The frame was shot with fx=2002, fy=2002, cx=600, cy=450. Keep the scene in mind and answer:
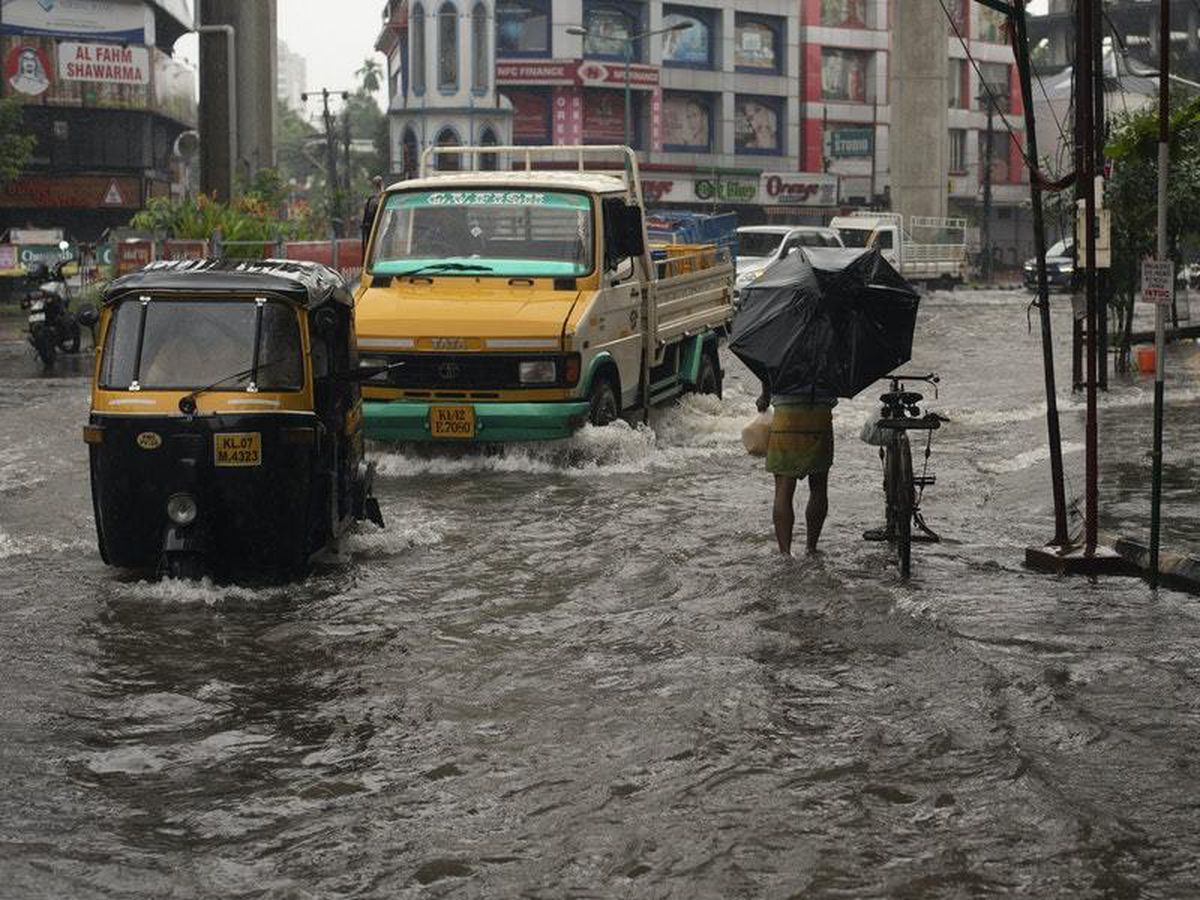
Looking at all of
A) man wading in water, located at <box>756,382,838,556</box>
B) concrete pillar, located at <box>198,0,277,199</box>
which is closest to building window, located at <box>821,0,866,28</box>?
Result: concrete pillar, located at <box>198,0,277,199</box>

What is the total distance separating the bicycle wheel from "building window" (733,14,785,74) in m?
72.2

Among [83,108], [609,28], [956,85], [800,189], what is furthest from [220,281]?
[956,85]

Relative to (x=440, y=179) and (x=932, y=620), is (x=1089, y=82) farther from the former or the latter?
(x=440, y=179)

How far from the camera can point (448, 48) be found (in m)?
74.6

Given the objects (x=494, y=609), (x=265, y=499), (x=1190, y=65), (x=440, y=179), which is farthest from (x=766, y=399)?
(x=1190, y=65)

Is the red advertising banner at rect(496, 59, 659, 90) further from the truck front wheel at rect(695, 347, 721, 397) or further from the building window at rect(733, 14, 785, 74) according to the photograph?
the truck front wheel at rect(695, 347, 721, 397)

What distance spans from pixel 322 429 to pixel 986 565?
387 centimetres

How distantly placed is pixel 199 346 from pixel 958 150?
81822 millimetres

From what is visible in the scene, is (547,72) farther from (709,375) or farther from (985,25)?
(709,375)

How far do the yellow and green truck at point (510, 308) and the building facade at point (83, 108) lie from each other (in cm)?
4428

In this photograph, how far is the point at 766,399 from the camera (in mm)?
11719

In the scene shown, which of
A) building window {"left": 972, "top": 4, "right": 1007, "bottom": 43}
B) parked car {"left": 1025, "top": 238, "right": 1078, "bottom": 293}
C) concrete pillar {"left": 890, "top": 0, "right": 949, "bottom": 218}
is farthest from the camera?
building window {"left": 972, "top": 4, "right": 1007, "bottom": 43}

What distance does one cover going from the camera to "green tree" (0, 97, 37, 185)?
5284cm

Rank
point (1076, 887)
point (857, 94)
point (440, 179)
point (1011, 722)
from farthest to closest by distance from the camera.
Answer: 1. point (857, 94)
2. point (440, 179)
3. point (1011, 722)
4. point (1076, 887)
